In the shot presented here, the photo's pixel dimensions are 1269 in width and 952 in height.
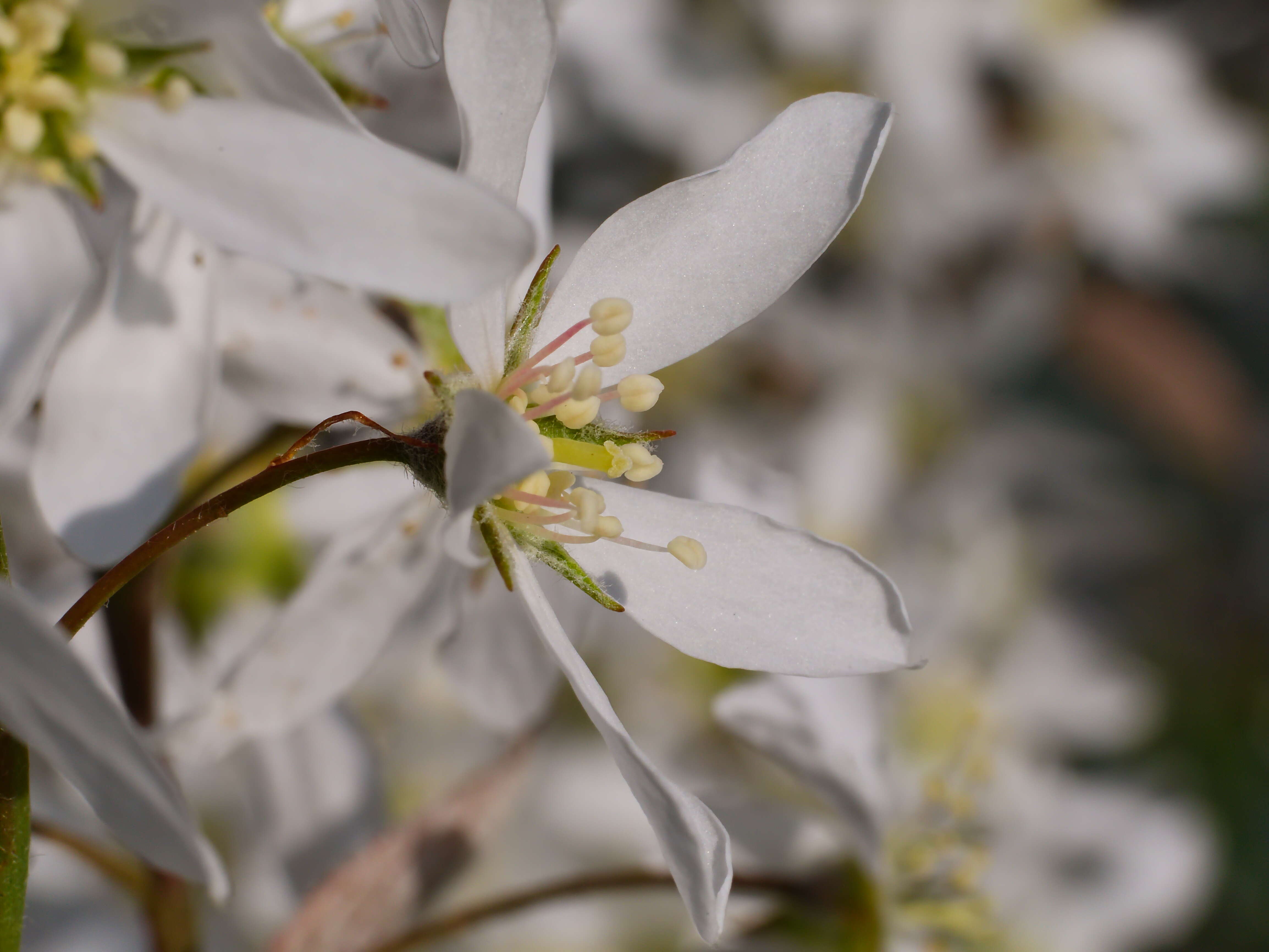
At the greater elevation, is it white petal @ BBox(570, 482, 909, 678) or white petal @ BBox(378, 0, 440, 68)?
white petal @ BBox(378, 0, 440, 68)

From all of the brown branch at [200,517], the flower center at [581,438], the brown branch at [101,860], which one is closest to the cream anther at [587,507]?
the flower center at [581,438]

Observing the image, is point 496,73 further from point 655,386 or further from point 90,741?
point 90,741

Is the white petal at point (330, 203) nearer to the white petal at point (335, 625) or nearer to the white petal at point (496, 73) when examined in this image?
the white petal at point (496, 73)

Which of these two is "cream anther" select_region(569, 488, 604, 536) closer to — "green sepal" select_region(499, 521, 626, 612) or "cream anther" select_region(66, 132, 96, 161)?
"green sepal" select_region(499, 521, 626, 612)

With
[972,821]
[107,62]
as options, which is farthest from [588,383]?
[972,821]

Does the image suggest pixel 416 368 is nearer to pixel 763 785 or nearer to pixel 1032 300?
pixel 763 785

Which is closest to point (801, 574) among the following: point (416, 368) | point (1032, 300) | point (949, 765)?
point (416, 368)

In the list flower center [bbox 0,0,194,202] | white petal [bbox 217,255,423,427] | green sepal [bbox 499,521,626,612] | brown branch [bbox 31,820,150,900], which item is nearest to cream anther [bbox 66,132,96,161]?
flower center [bbox 0,0,194,202]

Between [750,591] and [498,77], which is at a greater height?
[498,77]
